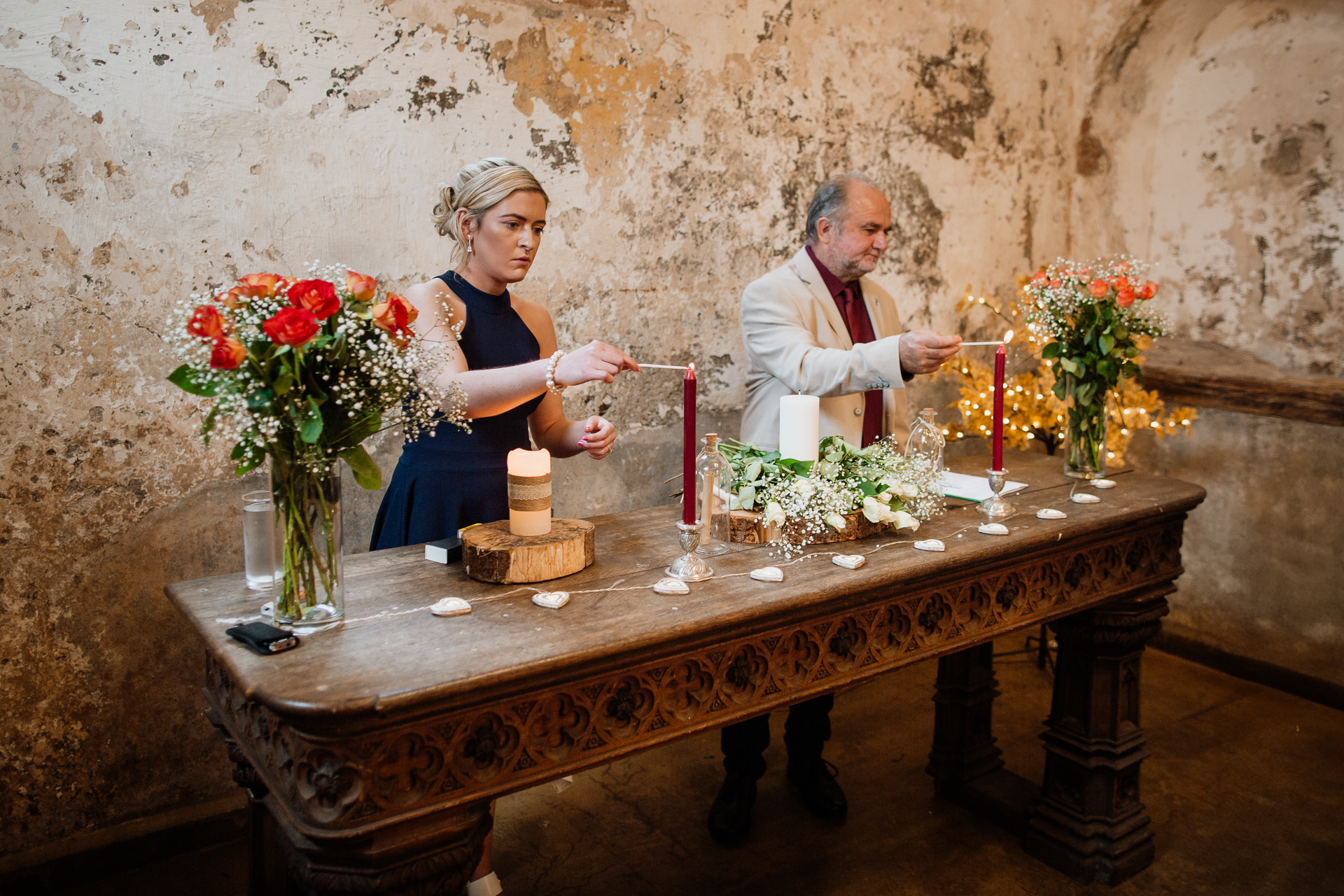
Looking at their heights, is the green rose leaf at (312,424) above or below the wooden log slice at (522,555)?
above

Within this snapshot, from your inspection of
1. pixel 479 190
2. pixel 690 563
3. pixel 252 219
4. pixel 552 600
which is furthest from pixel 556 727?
pixel 252 219

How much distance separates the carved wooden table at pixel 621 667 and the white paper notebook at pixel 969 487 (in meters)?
0.08

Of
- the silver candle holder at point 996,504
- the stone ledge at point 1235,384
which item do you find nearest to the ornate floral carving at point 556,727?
the silver candle holder at point 996,504

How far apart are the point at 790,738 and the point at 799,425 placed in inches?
53.8

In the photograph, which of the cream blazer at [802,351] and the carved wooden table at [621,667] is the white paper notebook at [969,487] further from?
the cream blazer at [802,351]

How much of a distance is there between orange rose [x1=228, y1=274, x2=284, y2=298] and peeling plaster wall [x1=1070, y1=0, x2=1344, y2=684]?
4.34 metres

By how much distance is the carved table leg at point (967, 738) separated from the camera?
3.21 m

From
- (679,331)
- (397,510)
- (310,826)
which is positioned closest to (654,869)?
(397,510)

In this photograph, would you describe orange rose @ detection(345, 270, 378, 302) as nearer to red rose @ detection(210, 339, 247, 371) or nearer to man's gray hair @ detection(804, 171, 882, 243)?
red rose @ detection(210, 339, 247, 371)

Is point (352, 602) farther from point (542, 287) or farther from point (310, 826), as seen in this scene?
point (542, 287)

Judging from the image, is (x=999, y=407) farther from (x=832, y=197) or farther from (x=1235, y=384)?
(x=1235, y=384)

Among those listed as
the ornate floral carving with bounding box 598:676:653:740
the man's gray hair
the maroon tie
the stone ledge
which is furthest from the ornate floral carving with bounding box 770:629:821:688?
the stone ledge

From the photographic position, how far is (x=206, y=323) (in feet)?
5.08

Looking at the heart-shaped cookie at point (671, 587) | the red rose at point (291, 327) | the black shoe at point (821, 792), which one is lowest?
the black shoe at point (821, 792)
